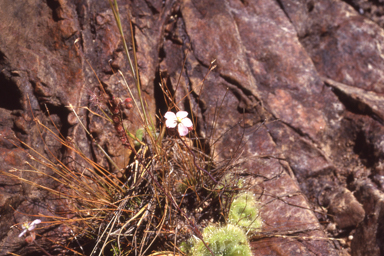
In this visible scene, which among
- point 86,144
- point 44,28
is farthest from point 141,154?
point 44,28

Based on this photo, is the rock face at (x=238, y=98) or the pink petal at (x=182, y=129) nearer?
the pink petal at (x=182, y=129)

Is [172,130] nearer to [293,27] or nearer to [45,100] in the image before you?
[45,100]

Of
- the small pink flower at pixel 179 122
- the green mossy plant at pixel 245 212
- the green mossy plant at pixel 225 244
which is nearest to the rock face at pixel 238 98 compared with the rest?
the green mossy plant at pixel 245 212

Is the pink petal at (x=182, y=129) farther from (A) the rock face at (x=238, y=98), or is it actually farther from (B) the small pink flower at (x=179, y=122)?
(A) the rock face at (x=238, y=98)

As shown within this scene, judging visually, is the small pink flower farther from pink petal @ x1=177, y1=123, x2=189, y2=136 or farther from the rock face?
the rock face

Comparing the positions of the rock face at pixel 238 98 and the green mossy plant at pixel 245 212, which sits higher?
the rock face at pixel 238 98

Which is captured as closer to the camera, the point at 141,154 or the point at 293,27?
the point at 141,154

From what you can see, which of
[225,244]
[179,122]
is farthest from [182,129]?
[225,244]

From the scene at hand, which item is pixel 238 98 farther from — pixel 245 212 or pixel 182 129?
pixel 245 212
